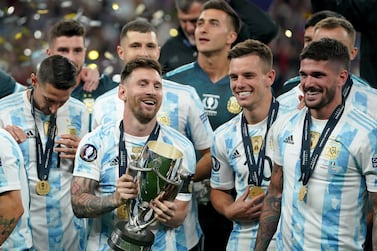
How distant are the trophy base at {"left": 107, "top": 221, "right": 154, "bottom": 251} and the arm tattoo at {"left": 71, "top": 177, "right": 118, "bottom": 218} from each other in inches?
Result: 11.4

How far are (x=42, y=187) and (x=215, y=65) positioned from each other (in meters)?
1.70

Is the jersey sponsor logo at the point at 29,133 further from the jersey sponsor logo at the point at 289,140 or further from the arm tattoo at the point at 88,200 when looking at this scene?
the jersey sponsor logo at the point at 289,140

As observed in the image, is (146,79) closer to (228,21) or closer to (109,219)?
(109,219)

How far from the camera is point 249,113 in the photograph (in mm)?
7434

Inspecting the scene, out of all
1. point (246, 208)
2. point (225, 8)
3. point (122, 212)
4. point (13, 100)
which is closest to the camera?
point (122, 212)

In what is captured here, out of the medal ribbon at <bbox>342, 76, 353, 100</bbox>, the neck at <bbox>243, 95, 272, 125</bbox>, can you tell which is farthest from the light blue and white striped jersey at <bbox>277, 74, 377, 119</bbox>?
the neck at <bbox>243, 95, 272, 125</bbox>

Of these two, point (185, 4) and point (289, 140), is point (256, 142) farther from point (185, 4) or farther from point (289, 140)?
point (185, 4)

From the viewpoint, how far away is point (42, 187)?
7535 mm

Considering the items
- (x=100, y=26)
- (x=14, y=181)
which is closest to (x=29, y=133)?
(x=14, y=181)

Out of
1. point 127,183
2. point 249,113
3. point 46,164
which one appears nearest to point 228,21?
point 249,113

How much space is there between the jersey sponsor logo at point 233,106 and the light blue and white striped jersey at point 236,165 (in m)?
0.57

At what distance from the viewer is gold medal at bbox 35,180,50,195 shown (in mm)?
7527

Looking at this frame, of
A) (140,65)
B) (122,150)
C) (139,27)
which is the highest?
(139,27)

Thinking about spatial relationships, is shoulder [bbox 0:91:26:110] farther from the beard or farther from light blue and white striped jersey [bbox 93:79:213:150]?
the beard
